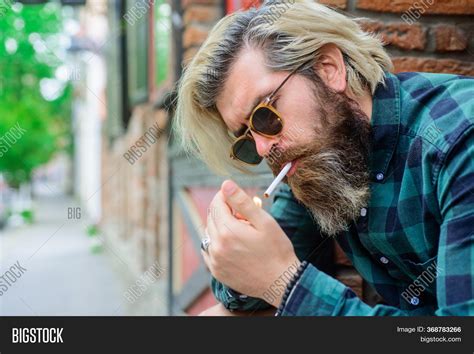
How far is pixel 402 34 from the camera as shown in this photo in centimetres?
183

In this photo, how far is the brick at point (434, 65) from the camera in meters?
1.82

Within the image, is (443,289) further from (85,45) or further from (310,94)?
(85,45)

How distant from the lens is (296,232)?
1628 mm

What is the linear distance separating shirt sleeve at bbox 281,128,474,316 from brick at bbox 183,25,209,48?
242 centimetres

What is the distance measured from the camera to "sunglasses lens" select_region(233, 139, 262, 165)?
157 centimetres

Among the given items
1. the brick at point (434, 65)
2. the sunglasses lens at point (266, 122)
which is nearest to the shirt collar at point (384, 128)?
the sunglasses lens at point (266, 122)

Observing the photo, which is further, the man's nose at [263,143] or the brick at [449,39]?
the brick at [449,39]

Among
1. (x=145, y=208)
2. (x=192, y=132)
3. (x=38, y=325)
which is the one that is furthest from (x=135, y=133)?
(x=38, y=325)

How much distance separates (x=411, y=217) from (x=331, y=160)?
217 millimetres

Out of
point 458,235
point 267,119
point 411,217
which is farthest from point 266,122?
point 458,235

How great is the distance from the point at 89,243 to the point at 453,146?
10726mm

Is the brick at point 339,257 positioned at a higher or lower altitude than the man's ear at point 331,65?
lower

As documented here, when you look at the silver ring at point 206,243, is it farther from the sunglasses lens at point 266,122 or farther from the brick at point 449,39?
the brick at point 449,39

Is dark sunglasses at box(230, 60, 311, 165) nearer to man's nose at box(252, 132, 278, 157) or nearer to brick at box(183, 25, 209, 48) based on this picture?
man's nose at box(252, 132, 278, 157)
